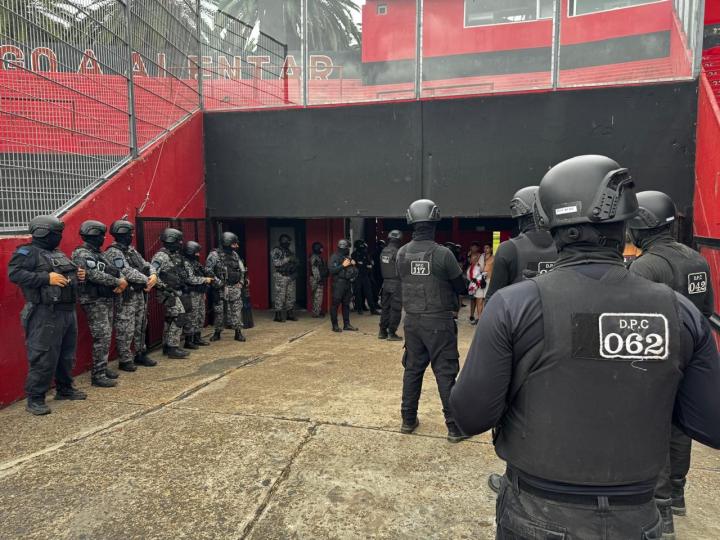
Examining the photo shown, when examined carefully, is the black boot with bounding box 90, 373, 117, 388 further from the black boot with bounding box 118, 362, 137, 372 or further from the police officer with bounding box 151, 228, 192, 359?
the police officer with bounding box 151, 228, 192, 359

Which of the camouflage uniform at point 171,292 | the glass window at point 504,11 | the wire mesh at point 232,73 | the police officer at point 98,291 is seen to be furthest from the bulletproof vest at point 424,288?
the glass window at point 504,11

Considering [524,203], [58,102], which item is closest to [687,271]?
[524,203]

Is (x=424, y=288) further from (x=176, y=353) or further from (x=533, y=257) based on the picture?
(x=176, y=353)

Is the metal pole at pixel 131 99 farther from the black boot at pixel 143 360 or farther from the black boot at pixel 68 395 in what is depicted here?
the black boot at pixel 68 395

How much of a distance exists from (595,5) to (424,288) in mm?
8937

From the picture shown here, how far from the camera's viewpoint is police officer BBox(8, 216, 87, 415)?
4184mm

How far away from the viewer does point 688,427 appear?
4.84 feet

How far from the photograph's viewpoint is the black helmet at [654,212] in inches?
114

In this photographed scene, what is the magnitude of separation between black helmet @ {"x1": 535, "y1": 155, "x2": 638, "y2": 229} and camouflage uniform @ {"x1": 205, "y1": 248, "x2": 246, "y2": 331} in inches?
253

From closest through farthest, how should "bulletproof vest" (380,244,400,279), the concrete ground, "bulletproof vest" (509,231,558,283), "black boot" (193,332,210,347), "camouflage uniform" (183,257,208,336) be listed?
the concrete ground → "bulletproof vest" (509,231,558,283) → "camouflage uniform" (183,257,208,336) → "black boot" (193,332,210,347) → "bulletproof vest" (380,244,400,279)

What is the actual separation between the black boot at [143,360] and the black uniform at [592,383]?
5429 mm

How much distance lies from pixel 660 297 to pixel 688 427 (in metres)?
0.46

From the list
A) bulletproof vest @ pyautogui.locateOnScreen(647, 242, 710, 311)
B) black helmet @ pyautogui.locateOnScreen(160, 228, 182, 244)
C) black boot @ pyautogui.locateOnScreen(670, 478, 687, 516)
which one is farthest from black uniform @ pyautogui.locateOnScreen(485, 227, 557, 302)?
black helmet @ pyautogui.locateOnScreen(160, 228, 182, 244)

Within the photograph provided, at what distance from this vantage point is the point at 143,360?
5.88 m
